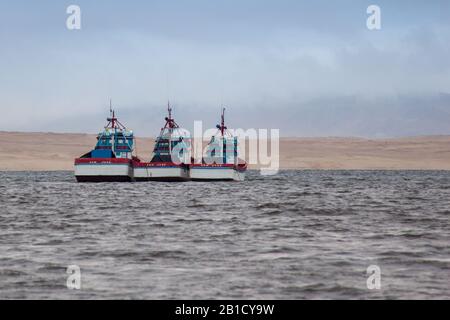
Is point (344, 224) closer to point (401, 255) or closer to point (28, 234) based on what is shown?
point (401, 255)

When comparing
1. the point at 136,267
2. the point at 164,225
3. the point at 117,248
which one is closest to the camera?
the point at 136,267

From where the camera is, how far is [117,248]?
85.1ft

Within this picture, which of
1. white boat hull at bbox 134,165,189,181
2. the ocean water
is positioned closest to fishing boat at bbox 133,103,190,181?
white boat hull at bbox 134,165,189,181

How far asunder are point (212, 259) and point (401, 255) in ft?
20.6

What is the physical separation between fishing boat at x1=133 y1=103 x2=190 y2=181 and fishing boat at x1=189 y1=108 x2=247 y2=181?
2851 millimetres

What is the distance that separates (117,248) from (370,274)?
962 cm

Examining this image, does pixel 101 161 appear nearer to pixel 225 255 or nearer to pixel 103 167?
pixel 103 167

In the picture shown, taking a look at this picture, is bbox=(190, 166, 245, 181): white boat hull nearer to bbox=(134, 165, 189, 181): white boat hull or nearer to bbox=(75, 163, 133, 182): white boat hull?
bbox=(134, 165, 189, 181): white boat hull

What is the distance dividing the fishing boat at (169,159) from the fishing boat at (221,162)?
285 centimetres

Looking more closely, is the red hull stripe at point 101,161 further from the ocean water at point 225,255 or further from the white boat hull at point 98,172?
the ocean water at point 225,255
